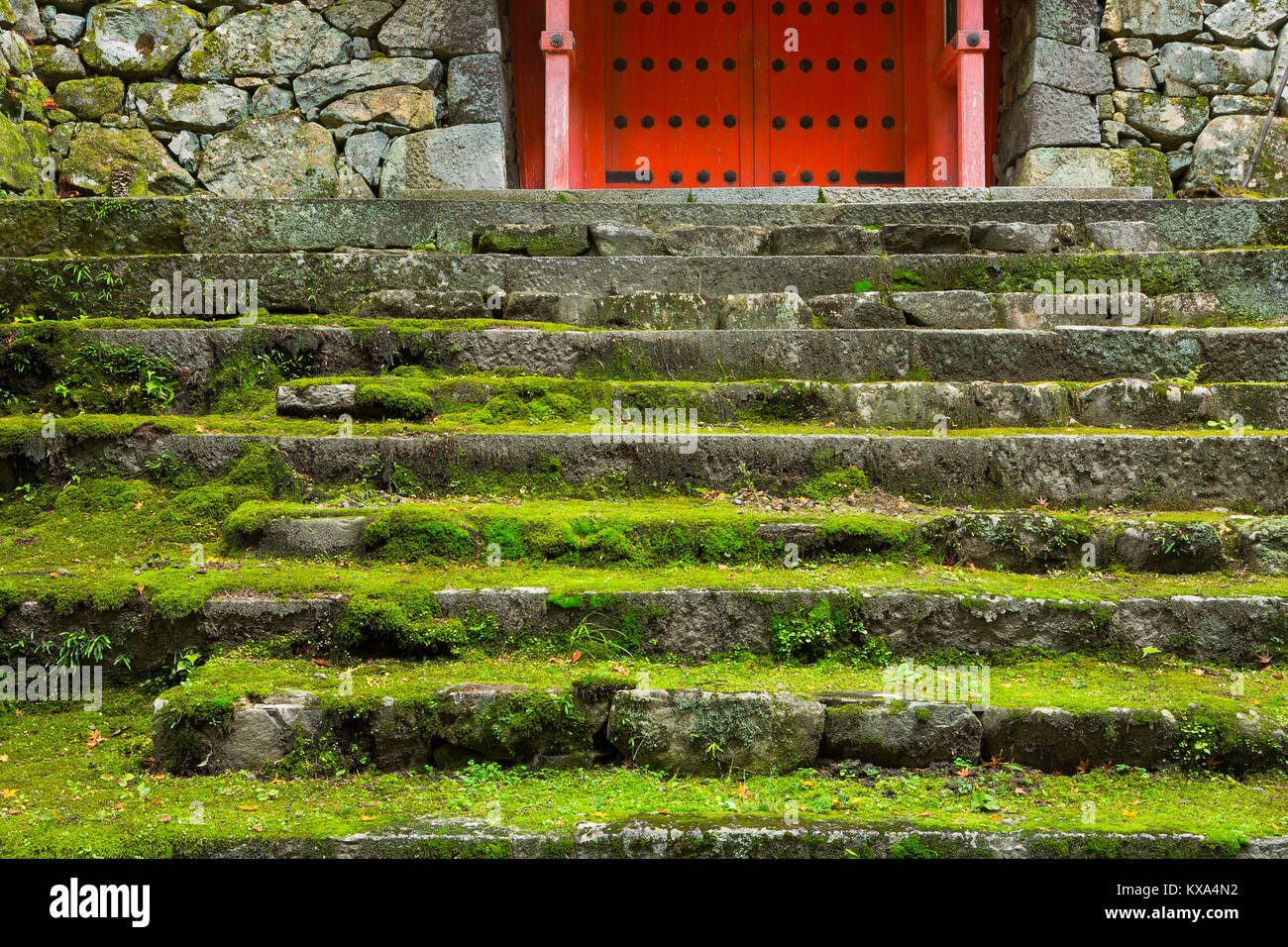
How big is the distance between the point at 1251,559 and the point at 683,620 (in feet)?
6.53

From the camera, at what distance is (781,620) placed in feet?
9.57

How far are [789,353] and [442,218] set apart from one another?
7.10 ft

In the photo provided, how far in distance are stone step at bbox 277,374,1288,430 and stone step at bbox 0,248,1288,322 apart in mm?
853

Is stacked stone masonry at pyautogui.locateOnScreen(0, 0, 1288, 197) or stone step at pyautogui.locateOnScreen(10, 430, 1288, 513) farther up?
stacked stone masonry at pyautogui.locateOnScreen(0, 0, 1288, 197)

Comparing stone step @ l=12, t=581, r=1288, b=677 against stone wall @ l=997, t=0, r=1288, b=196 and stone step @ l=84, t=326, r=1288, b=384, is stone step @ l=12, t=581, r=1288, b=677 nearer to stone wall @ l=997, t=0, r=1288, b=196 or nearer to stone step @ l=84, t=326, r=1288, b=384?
stone step @ l=84, t=326, r=1288, b=384

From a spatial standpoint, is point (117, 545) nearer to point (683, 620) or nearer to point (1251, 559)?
point (683, 620)

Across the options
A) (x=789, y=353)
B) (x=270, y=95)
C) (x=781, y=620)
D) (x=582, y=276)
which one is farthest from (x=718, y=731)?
(x=270, y=95)

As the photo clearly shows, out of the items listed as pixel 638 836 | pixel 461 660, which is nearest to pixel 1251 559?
pixel 638 836

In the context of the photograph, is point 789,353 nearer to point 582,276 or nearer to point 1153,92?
point 582,276

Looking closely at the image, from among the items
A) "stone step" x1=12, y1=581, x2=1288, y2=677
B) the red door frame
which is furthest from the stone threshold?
the red door frame

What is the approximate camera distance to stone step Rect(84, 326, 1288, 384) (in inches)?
159

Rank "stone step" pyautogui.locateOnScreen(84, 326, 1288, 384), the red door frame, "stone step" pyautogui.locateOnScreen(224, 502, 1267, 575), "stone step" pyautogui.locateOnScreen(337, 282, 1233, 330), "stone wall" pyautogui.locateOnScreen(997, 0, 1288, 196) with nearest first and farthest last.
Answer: "stone step" pyautogui.locateOnScreen(224, 502, 1267, 575) < "stone step" pyautogui.locateOnScreen(84, 326, 1288, 384) < "stone step" pyautogui.locateOnScreen(337, 282, 1233, 330) < the red door frame < "stone wall" pyautogui.locateOnScreen(997, 0, 1288, 196)

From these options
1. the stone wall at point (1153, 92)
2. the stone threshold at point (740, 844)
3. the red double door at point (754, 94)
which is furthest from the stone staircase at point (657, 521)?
the red double door at point (754, 94)

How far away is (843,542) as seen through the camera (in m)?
3.22
